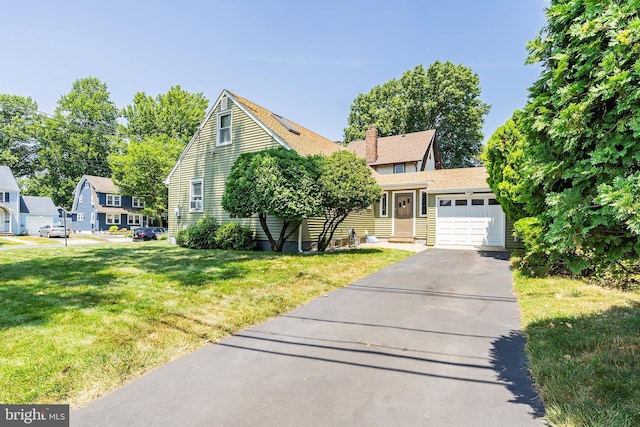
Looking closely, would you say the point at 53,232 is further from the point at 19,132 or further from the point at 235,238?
the point at 235,238

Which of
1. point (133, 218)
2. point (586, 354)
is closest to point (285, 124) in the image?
point (586, 354)

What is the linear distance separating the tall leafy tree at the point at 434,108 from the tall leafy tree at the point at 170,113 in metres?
19.7

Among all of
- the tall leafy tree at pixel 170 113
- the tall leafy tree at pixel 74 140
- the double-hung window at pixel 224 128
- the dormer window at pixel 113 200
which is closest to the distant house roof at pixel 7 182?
the dormer window at pixel 113 200

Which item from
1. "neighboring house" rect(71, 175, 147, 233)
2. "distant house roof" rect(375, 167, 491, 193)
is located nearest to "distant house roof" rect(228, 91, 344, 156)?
"distant house roof" rect(375, 167, 491, 193)

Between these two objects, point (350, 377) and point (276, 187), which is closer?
point (350, 377)

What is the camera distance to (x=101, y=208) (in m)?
38.6

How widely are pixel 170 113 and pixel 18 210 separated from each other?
20057mm

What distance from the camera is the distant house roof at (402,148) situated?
2434 cm

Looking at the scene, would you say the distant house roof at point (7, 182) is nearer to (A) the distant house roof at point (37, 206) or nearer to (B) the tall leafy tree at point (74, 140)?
(A) the distant house roof at point (37, 206)

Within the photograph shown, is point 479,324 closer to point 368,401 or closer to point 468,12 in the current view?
point 368,401

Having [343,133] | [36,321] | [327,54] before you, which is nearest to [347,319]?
[36,321]

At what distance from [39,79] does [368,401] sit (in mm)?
23031

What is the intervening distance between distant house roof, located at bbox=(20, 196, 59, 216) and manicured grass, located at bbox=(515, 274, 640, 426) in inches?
1995

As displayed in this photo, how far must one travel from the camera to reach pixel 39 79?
17.0 metres
